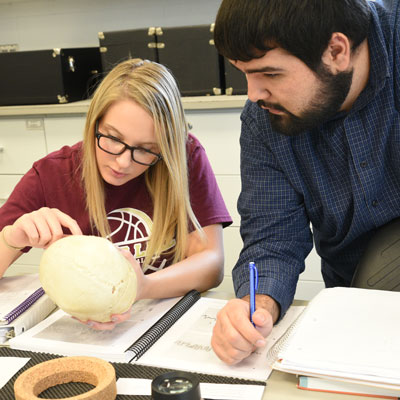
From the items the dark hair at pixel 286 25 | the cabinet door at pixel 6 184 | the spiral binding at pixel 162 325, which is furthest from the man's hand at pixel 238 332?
the cabinet door at pixel 6 184

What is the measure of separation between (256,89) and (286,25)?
145 mm

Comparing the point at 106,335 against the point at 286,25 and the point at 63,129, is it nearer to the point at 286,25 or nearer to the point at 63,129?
the point at 286,25

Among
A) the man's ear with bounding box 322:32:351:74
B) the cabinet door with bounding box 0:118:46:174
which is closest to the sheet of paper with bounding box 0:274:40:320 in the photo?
the man's ear with bounding box 322:32:351:74

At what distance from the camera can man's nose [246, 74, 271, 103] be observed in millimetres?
1133

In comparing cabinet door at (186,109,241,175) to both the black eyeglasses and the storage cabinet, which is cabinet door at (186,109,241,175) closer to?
the storage cabinet

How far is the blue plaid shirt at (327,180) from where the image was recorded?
3.85 ft

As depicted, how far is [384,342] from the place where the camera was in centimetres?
84

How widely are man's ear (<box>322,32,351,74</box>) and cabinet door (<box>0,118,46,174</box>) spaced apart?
1.91 meters

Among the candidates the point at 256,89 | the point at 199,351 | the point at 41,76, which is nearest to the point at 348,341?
the point at 199,351

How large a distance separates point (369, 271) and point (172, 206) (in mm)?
481

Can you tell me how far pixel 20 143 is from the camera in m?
2.80

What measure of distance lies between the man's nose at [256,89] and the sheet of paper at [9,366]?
2.10 ft

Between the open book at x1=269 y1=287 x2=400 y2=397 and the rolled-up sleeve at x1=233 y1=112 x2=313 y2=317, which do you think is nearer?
the open book at x1=269 y1=287 x2=400 y2=397

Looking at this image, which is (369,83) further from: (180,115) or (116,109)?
(116,109)
